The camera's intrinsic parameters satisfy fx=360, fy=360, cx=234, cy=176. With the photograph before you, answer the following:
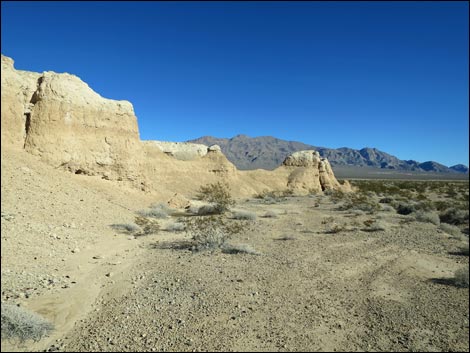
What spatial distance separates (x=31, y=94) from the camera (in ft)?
61.3

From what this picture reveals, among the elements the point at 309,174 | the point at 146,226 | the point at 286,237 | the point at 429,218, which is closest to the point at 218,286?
the point at 286,237

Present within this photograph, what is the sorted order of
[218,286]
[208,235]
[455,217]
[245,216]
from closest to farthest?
1. [218,286]
2. [208,235]
3. [455,217]
4. [245,216]

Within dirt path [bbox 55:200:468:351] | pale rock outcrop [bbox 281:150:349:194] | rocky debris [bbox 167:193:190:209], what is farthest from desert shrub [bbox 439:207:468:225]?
pale rock outcrop [bbox 281:150:349:194]

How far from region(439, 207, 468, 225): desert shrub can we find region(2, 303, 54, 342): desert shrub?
15997 millimetres

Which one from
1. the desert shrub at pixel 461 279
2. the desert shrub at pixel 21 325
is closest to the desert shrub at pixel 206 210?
the desert shrub at pixel 461 279

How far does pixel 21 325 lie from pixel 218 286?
3735mm

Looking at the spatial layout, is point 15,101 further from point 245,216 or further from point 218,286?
point 218,286

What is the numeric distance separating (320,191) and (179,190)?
749 inches

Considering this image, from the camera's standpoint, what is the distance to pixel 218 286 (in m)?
7.79

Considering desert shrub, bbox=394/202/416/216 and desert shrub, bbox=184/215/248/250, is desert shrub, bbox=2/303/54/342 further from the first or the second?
desert shrub, bbox=394/202/416/216

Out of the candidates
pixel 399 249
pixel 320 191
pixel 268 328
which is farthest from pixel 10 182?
pixel 320 191

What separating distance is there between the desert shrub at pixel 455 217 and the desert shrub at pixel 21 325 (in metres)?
16.0

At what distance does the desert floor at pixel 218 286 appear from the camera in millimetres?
5449

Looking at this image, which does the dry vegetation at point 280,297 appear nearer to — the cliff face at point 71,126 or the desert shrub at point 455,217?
the desert shrub at point 455,217
